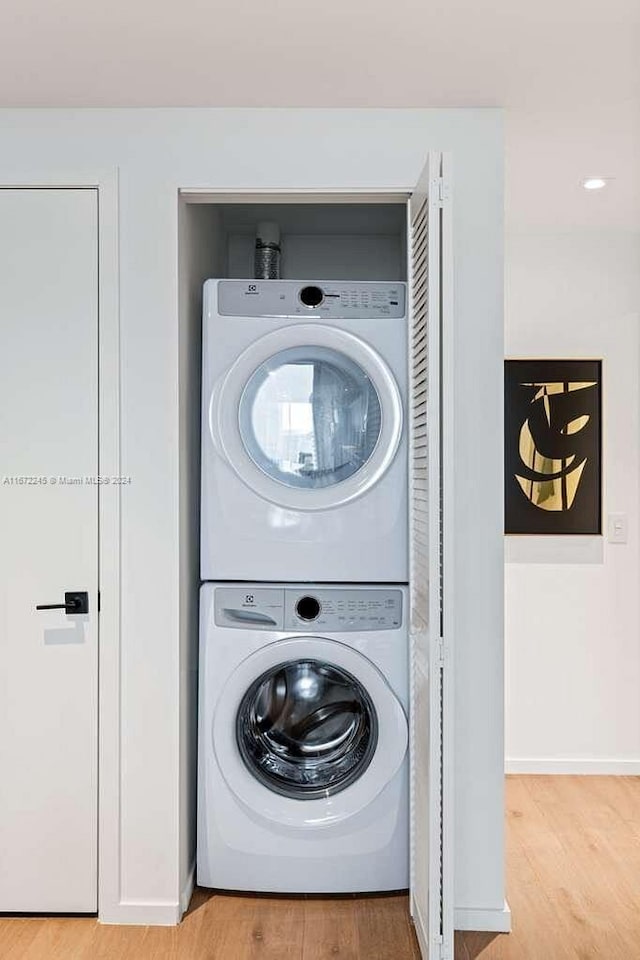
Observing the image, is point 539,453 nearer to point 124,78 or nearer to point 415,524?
point 415,524

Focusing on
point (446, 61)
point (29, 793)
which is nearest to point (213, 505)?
point (29, 793)

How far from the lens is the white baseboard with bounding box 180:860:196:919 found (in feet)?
8.52

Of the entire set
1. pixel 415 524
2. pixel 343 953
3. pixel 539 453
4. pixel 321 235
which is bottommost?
pixel 343 953

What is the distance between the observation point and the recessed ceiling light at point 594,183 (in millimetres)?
3088

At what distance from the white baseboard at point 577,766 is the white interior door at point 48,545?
2044 millimetres

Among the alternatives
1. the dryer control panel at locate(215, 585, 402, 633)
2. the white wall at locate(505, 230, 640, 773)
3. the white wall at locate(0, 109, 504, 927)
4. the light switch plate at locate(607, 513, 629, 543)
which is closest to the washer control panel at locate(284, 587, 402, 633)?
the dryer control panel at locate(215, 585, 402, 633)

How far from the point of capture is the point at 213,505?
270cm

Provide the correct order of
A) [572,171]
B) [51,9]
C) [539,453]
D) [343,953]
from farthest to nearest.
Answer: [539,453] < [572,171] < [343,953] < [51,9]

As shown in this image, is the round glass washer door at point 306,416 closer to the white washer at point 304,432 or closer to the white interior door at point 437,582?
the white washer at point 304,432

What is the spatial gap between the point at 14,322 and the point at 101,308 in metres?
0.26

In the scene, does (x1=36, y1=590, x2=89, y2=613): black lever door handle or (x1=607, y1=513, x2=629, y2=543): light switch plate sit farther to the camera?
(x1=607, y1=513, x2=629, y2=543): light switch plate

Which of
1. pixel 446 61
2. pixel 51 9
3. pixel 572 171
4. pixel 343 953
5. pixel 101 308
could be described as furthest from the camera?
pixel 572 171

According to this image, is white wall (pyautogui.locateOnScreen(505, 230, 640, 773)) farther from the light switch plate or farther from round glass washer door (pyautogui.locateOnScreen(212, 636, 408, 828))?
round glass washer door (pyautogui.locateOnScreen(212, 636, 408, 828))

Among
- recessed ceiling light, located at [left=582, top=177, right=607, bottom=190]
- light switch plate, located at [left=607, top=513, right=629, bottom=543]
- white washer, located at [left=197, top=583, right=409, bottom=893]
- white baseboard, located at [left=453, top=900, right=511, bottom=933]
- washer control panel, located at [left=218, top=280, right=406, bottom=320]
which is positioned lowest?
white baseboard, located at [left=453, top=900, right=511, bottom=933]
